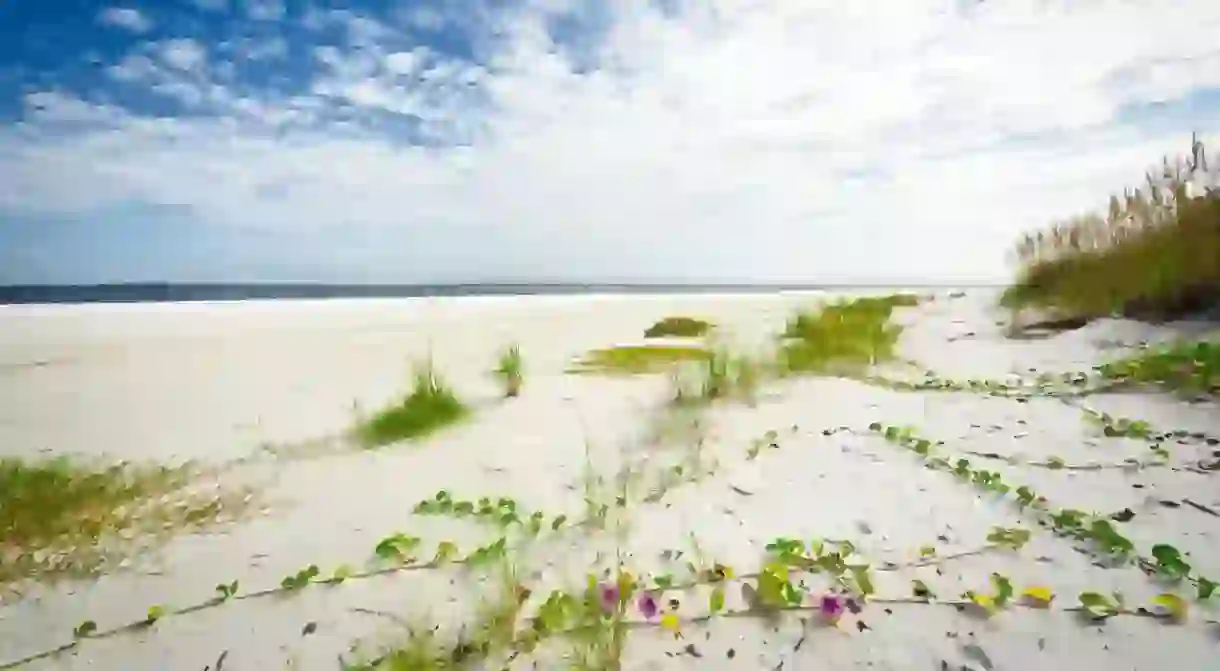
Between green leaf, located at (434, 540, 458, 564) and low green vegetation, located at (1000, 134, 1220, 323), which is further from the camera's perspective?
low green vegetation, located at (1000, 134, 1220, 323)

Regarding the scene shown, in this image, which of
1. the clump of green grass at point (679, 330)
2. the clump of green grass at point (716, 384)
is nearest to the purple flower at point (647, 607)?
the clump of green grass at point (716, 384)

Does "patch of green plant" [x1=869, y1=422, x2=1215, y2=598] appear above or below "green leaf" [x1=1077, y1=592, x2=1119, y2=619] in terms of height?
above

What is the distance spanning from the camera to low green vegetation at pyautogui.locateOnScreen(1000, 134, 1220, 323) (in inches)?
98.5

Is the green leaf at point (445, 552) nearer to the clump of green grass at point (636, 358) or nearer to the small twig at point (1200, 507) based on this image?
the small twig at point (1200, 507)

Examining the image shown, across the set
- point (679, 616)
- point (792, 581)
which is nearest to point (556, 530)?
point (679, 616)

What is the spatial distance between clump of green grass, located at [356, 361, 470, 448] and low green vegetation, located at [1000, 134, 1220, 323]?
2758 mm

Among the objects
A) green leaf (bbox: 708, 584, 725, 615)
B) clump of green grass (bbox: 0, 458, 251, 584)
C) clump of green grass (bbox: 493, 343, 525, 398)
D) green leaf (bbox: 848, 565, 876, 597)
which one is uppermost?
clump of green grass (bbox: 493, 343, 525, 398)

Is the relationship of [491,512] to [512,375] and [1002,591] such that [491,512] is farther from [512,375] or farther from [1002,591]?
[512,375]

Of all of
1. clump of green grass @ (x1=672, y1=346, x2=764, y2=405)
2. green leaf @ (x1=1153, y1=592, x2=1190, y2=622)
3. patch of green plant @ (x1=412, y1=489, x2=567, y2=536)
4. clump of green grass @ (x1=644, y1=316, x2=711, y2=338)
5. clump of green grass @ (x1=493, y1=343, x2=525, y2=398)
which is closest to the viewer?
green leaf @ (x1=1153, y1=592, x2=1190, y2=622)

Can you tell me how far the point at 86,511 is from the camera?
71.5 inches

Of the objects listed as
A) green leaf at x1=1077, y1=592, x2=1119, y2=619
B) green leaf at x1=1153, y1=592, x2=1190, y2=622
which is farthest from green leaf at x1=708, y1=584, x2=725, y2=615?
green leaf at x1=1153, y1=592, x2=1190, y2=622

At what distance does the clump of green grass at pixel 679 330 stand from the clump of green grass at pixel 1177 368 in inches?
181

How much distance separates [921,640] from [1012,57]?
1911 mm

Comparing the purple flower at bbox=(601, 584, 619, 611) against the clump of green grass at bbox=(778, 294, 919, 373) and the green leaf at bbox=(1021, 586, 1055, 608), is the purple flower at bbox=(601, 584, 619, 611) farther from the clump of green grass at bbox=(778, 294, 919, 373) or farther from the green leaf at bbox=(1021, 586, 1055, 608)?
the clump of green grass at bbox=(778, 294, 919, 373)
